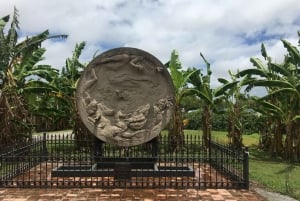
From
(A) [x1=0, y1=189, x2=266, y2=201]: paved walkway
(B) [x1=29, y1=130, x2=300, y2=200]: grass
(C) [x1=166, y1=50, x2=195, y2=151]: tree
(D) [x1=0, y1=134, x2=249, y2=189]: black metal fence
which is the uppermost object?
(C) [x1=166, y1=50, x2=195, y2=151]: tree

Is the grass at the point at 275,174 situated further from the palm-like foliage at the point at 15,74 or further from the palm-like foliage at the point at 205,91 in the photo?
the palm-like foliage at the point at 15,74

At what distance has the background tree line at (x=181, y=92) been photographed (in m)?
15.4

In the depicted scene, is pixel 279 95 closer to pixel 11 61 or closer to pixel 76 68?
pixel 76 68

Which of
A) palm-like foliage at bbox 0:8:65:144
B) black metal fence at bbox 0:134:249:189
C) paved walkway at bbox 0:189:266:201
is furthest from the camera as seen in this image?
palm-like foliage at bbox 0:8:65:144

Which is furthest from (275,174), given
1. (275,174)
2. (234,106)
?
(234,106)

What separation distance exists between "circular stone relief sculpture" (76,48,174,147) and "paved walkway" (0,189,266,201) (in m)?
2.54

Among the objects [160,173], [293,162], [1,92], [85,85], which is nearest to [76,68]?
[1,92]

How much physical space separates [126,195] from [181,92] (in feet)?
29.5

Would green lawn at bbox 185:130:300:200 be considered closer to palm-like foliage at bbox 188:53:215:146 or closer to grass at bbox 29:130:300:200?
grass at bbox 29:130:300:200

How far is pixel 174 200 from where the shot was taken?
361 inches

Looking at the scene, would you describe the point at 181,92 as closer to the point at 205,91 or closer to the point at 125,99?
the point at 205,91

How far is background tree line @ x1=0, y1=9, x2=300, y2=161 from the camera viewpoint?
15391mm

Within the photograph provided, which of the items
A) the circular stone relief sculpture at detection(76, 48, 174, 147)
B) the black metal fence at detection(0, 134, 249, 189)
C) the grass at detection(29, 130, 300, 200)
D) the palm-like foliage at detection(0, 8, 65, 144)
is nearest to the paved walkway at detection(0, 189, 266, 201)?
the black metal fence at detection(0, 134, 249, 189)

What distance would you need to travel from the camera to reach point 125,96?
12.4 m
